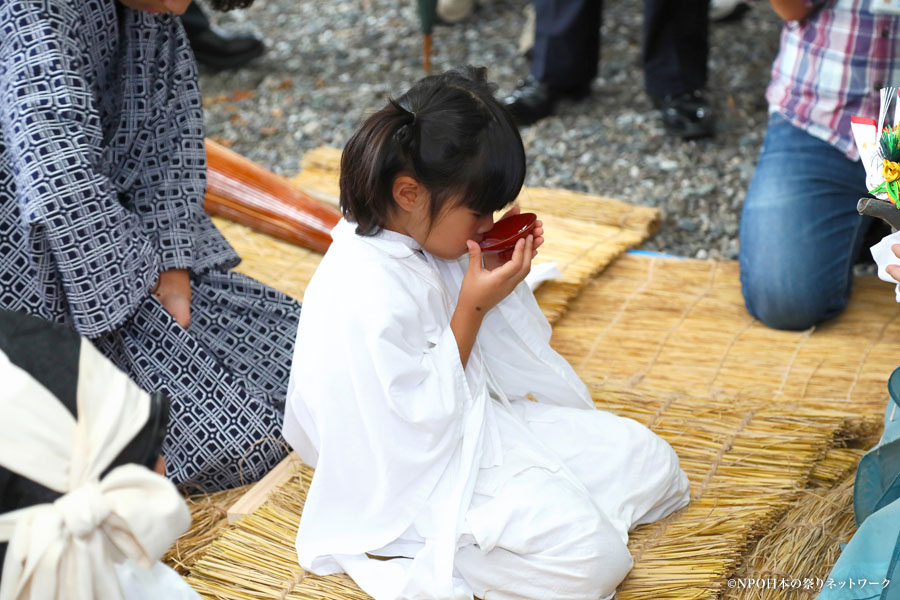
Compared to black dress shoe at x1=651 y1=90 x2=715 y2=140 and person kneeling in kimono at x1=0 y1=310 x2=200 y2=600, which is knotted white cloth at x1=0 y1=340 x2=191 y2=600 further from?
black dress shoe at x1=651 y1=90 x2=715 y2=140

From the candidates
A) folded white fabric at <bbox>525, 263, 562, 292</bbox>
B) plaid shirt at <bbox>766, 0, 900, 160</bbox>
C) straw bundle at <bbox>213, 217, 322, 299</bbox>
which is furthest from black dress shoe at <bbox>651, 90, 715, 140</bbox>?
straw bundle at <bbox>213, 217, 322, 299</bbox>

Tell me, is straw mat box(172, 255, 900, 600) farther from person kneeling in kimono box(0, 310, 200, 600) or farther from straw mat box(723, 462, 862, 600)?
person kneeling in kimono box(0, 310, 200, 600)

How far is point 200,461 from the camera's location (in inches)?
80.7

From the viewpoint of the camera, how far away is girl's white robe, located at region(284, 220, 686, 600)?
1.62m

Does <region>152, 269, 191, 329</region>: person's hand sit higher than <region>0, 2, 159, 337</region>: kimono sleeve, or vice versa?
<region>0, 2, 159, 337</region>: kimono sleeve

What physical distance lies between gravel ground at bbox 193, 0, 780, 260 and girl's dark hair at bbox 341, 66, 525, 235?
1.70 m

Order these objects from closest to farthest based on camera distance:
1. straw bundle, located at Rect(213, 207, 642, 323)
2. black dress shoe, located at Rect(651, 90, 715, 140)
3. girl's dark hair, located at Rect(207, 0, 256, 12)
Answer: girl's dark hair, located at Rect(207, 0, 256, 12) < straw bundle, located at Rect(213, 207, 642, 323) < black dress shoe, located at Rect(651, 90, 715, 140)

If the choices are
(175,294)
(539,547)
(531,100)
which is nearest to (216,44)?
(531,100)

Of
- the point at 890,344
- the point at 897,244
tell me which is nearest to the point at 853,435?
the point at 890,344

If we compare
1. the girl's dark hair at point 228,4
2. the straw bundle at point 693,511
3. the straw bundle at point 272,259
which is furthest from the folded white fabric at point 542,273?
the girl's dark hair at point 228,4

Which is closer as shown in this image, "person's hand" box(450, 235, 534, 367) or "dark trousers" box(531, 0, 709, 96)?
"person's hand" box(450, 235, 534, 367)

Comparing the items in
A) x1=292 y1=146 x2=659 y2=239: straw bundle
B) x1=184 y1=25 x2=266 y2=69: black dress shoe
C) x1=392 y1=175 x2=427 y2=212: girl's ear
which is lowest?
x1=292 y1=146 x2=659 y2=239: straw bundle

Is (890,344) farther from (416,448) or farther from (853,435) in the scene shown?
(416,448)

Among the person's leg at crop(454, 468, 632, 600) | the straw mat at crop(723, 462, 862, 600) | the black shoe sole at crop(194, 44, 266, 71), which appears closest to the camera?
the person's leg at crop(454, 468, 632, 600)
